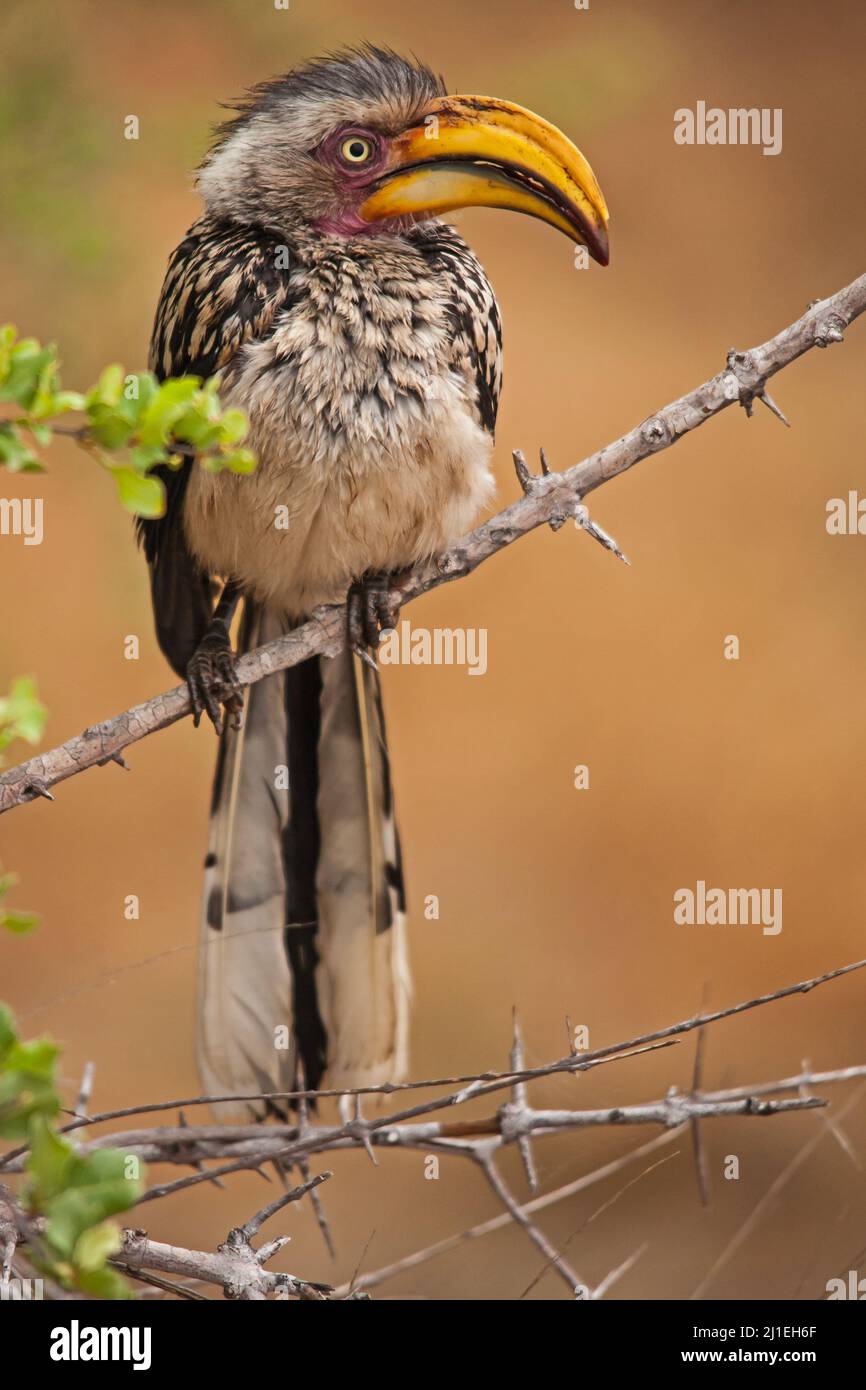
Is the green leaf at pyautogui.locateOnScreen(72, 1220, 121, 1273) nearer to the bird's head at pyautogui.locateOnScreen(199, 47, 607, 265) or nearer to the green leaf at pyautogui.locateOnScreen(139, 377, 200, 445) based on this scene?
the green leaf at pyautogui.locateOnScreen(139, 377, 200, 445)

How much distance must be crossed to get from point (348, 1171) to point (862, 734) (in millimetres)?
1334

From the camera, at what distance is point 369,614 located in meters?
1.71

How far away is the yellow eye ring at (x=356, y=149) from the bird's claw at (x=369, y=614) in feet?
1.97

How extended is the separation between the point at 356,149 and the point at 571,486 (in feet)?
2.15

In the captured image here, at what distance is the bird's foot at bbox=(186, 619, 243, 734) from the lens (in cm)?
171

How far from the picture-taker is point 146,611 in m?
2.34

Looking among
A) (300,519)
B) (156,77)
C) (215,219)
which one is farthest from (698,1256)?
(156,77)

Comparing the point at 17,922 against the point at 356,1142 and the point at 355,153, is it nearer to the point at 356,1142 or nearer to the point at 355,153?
the point at 356,1142

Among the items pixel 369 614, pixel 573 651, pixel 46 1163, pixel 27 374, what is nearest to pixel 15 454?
pixel 27 374

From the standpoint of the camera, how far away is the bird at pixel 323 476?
1592mm

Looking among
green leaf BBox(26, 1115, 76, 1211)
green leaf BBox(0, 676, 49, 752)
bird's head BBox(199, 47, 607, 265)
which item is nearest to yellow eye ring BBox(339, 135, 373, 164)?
bird's head BBox(199, 47, 607, 265)

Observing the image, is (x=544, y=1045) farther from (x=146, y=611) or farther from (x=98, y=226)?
(x=98, y=226)

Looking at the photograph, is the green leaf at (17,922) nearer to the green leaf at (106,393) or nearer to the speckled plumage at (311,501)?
the green leaf at (106,393)
